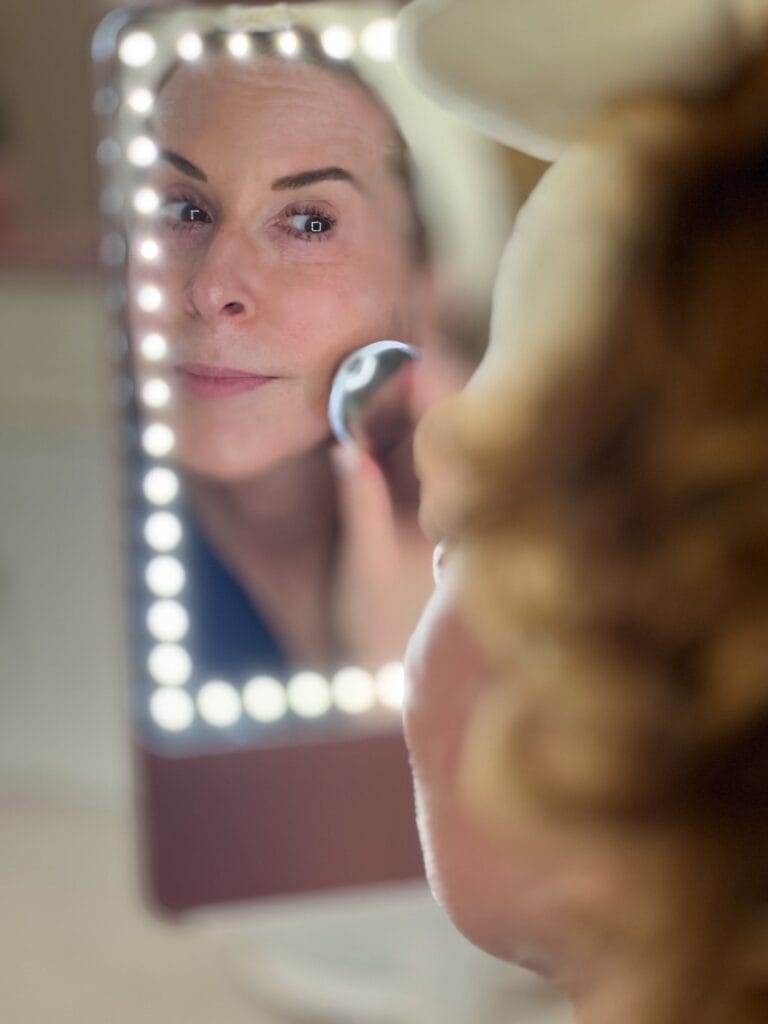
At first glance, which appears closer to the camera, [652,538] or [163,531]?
[652,538]

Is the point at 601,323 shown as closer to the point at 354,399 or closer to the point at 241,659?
the point at 354,399

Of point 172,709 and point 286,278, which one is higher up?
point 286,278

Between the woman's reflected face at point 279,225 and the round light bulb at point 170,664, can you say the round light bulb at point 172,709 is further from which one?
the woman's reflected face at point 279,225

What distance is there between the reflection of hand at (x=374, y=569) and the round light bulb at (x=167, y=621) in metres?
0.04

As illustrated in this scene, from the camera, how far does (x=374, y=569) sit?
0.79 feet

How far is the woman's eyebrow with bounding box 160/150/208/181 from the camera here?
0.19 m

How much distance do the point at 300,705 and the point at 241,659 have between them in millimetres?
21

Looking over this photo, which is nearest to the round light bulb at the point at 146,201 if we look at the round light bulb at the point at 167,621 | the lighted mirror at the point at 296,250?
the lighted mirror at the point at 296,250

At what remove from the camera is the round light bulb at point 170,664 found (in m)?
0.28

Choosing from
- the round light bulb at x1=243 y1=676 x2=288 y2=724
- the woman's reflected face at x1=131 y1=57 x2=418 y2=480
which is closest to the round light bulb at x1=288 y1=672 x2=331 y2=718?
the round light bulb at x1=243 y1=676 x2=288 y2=724

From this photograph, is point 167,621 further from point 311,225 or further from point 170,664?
point 311,225

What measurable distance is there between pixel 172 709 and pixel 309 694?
3 centimetres

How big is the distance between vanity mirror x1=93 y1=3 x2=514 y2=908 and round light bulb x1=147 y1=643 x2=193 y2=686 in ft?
0.08

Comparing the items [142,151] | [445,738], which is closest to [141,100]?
[142,151]
